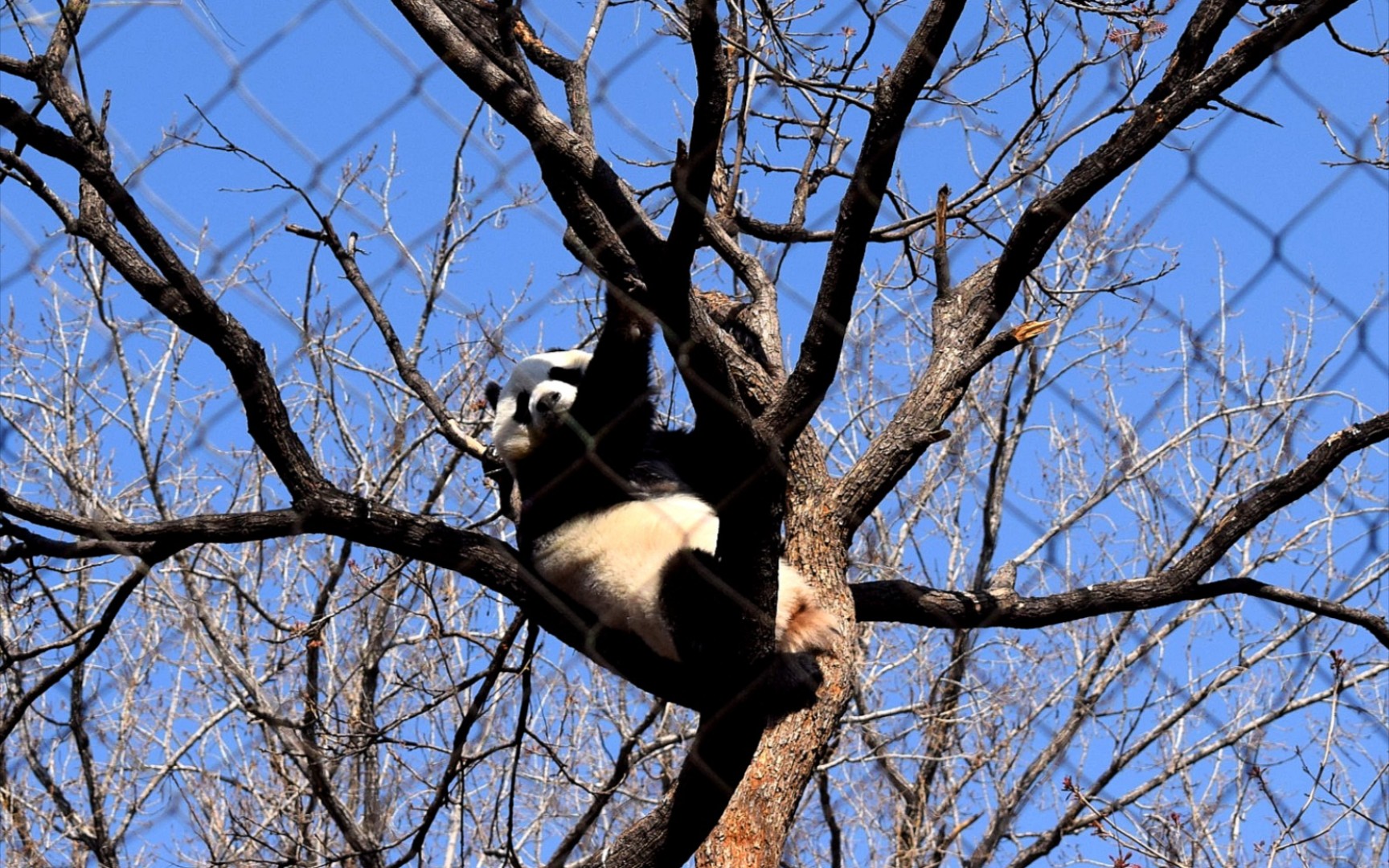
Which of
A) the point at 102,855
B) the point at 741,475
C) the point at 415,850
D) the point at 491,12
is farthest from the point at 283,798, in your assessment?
the point at 741,475

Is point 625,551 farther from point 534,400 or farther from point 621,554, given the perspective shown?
point 534,400

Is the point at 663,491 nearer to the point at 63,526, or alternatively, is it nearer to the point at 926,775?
the point at 63,526

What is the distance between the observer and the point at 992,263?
561 centimetres

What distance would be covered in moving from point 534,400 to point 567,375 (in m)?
0.52

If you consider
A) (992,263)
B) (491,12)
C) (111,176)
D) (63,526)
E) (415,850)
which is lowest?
(415,850)

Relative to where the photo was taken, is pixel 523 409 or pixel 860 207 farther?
pixel 523 409

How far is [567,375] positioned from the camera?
5.89 meters

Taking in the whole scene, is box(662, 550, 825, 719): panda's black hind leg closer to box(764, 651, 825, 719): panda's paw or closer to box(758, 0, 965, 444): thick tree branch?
box(764, 651, 825, 719): panda's paw

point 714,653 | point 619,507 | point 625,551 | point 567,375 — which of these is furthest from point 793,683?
point 567,375

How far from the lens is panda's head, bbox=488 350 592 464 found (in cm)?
538

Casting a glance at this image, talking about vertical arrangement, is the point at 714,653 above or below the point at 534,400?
below

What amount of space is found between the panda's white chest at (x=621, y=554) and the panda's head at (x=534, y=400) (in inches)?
17.2

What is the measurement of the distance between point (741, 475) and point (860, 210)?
71 centimetres

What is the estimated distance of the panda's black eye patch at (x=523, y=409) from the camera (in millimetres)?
5546
